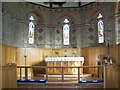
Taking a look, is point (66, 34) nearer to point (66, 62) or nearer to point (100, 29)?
point (100, 29)

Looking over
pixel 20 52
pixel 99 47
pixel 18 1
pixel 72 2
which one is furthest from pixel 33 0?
pixel 99 47

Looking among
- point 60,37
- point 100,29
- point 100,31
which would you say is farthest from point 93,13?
point 60,37

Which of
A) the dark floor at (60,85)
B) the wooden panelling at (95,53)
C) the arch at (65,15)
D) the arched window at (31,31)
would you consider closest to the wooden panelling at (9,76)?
the dark floor at (60,85)

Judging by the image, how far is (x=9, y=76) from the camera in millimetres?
7562

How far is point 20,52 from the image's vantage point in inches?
525

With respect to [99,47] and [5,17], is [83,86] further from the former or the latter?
[5,17]

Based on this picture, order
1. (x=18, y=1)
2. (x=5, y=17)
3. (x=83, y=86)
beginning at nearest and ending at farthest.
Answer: (x=83, y=86)
(x=5, y=17)
(x=18, y=1)

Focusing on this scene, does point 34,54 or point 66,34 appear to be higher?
point 66,34

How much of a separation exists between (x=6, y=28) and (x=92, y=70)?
5.73m

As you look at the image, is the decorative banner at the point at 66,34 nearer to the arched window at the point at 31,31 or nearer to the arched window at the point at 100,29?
the arched window at the point at 31,31

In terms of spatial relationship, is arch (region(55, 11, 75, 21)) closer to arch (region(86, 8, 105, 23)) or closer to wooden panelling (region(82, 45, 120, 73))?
arch (region(86, 8, 105, 23))

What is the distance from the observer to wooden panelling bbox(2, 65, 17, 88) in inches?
274

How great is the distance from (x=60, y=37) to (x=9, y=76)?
8330 millimetres

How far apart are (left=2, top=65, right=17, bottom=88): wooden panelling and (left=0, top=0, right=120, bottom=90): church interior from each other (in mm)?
2982
